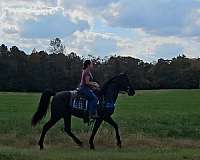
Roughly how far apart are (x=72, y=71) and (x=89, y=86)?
257 ft

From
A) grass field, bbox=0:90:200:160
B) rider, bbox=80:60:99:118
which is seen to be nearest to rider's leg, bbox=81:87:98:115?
rider, bbox=80:60:99:118

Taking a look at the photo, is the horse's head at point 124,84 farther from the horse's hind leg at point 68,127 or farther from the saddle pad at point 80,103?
the horse's hind leg at point 68,127

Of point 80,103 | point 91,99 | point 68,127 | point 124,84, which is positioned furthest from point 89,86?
point 68,127

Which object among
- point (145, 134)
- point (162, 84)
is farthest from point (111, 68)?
point (145, 134)

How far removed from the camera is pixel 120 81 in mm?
16812

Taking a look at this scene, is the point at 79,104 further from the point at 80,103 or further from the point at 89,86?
the point at 89,86

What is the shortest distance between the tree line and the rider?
6878cm

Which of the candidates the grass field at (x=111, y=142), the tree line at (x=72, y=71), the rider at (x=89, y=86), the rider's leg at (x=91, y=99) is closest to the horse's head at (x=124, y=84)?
the rider at (x=89, y=86)

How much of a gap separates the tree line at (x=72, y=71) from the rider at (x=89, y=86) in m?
68.8

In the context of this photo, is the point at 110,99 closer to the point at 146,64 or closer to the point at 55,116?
the point at 55,116

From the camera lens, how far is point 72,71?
9438 cm

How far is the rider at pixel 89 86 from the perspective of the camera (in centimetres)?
1598

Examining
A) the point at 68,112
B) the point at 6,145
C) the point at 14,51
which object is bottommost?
the point at 6,145

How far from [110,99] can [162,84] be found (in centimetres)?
9347
